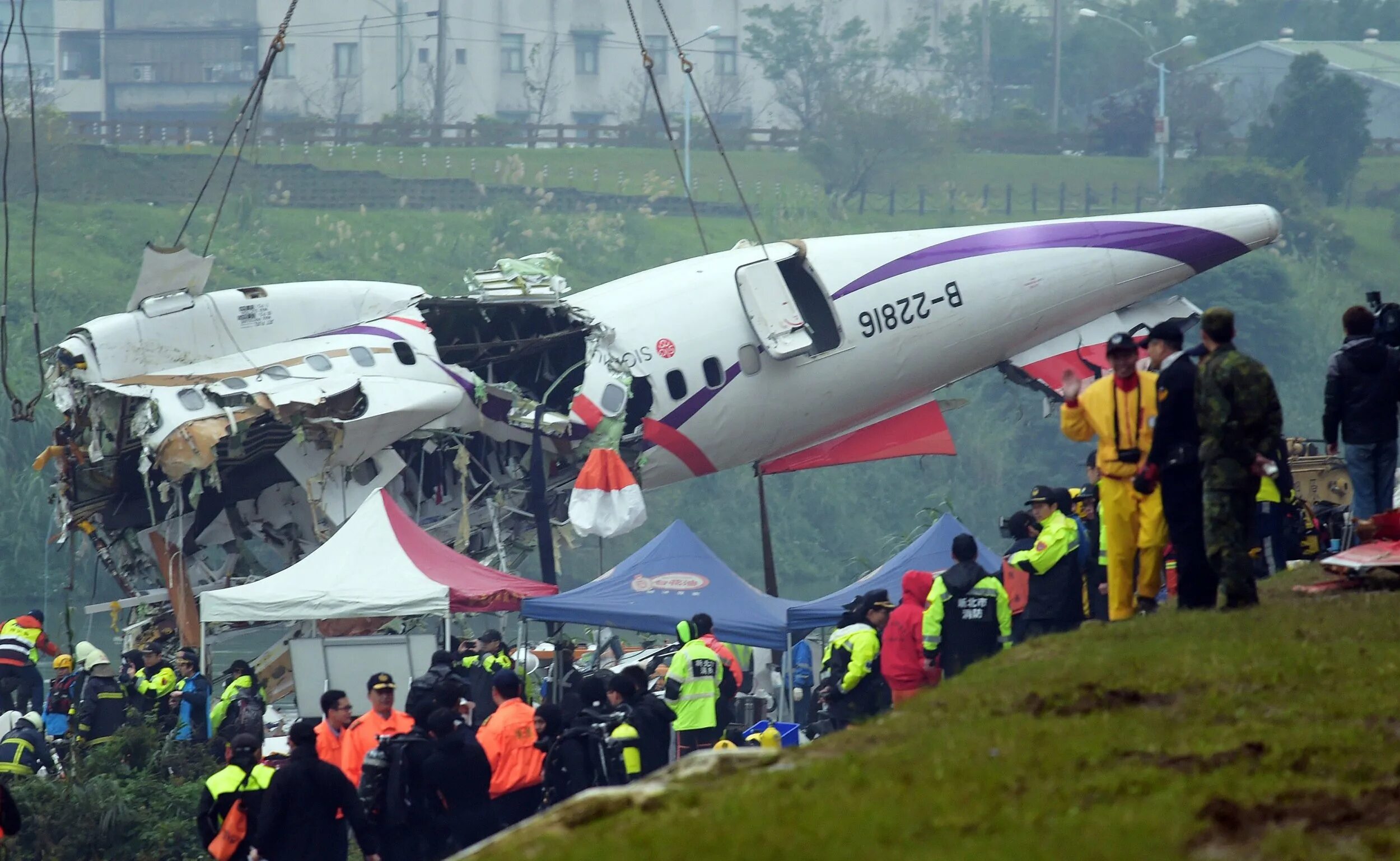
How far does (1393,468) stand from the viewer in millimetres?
15055

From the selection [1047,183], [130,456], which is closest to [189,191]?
[1047,183]

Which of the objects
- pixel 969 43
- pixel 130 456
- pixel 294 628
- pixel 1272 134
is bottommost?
pixel 294 628

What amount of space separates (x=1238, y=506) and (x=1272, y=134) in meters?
79.9

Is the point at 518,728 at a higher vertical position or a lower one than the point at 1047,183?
lower

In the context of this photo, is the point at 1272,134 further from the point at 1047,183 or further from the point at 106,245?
the point at 106,245

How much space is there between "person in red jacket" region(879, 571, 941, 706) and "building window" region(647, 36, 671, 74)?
291ft

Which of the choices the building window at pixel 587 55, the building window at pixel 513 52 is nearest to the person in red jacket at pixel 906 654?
the building window at pixel 513 52

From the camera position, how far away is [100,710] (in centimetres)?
1841

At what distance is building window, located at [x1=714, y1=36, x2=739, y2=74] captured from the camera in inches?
4151

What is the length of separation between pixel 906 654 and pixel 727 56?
9458cm

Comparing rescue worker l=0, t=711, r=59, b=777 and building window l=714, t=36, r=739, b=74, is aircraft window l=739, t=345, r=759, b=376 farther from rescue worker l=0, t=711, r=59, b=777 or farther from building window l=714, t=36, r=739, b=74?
building window l=714, t=36, r=739, b=74

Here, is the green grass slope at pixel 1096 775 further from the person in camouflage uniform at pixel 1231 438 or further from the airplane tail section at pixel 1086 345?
the airplane tail section at pixel 1086 345

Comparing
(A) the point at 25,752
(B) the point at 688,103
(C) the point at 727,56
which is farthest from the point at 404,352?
(C) the point at 727,56

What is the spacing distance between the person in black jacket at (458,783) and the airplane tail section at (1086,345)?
45.0ft
